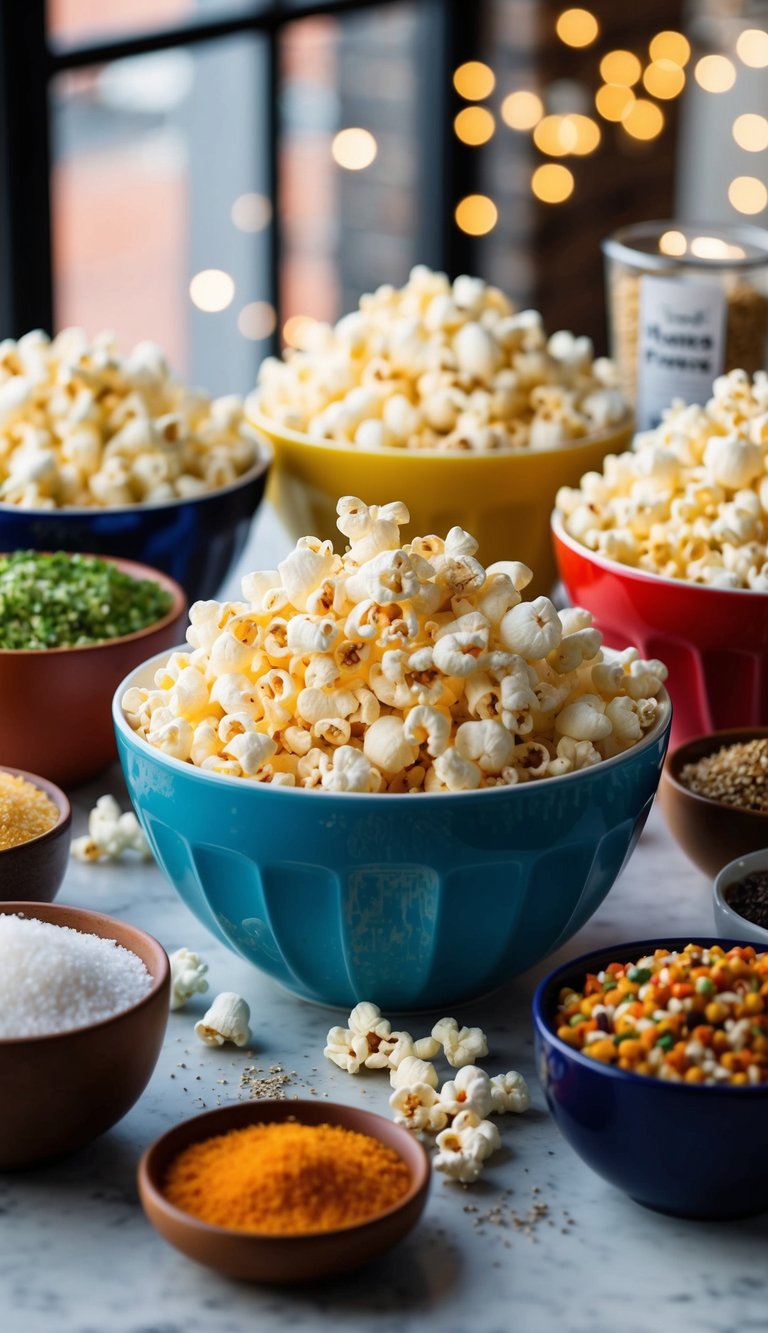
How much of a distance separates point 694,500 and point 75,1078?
793 mm

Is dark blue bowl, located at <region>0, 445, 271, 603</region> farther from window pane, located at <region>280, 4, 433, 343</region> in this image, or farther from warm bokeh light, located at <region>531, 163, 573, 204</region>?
warm bokeh light, located at <region>531, 163, 573, 204</region>

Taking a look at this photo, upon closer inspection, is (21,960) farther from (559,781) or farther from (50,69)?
(50,69)

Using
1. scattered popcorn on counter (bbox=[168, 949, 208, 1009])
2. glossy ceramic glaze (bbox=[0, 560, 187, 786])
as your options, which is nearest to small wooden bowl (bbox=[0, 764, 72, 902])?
scattered popcorn on counter (bbox=[168, 949, 208, 1009])

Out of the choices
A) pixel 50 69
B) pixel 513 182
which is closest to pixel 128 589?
pixel 50 69

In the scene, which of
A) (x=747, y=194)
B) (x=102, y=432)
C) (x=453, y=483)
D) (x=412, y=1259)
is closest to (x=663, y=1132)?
(x=412, y=1259)

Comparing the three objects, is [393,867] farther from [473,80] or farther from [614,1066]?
[473,80]

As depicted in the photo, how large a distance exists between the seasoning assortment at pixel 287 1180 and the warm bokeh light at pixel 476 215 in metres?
3.56

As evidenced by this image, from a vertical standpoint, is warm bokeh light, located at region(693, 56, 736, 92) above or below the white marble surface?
above

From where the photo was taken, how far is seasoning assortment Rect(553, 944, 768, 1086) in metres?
0.88

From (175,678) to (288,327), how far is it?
287 cm

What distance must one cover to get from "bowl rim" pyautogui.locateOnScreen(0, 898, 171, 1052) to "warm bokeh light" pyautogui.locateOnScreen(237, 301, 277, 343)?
9.52ft

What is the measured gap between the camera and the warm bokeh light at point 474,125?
13.4 feet

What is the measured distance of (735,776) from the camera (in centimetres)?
130

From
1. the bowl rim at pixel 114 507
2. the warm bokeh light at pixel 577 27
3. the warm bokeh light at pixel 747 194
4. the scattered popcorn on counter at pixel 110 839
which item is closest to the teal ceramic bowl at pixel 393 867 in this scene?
the scattered popcorn on counter at pixel 110 839
